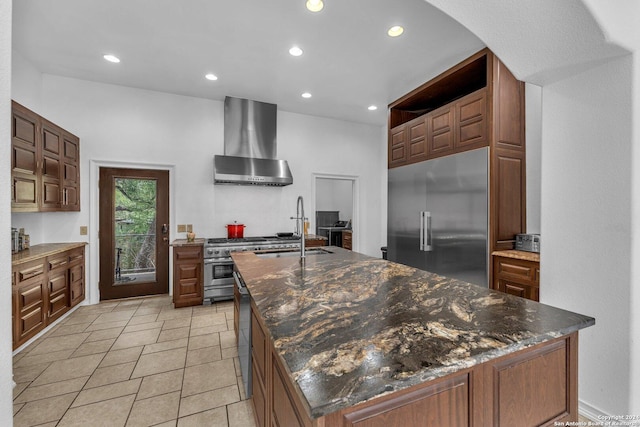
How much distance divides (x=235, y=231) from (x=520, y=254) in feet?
12.1

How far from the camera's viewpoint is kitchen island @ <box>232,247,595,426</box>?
2.34 feet

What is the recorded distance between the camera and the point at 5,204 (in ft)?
2.46

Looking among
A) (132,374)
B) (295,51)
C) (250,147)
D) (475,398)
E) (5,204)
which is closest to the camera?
(5,204)

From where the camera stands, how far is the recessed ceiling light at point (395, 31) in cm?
266

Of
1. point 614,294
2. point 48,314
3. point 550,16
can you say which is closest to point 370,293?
point 614,294

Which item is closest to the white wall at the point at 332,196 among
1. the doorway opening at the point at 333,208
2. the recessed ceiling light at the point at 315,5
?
the doorway opening at the point at 333,208

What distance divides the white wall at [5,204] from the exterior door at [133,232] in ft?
12.5

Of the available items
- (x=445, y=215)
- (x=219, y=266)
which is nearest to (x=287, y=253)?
(x=219, y=266)

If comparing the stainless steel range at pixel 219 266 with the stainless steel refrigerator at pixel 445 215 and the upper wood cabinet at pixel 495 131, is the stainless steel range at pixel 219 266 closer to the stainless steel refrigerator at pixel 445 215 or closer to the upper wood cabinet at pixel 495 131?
the stainless steel refrigerator at pixel 445 215

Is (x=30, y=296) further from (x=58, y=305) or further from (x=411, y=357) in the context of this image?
(x=411, y=357)

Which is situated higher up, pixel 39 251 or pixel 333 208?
pixel 333 208

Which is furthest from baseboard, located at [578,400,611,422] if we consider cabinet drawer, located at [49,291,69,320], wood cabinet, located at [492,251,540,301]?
cabinet drawer, located at [49,291,69,320]

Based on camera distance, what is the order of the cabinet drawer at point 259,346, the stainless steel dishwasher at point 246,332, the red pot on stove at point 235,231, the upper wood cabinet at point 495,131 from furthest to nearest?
the red pot on stove at point 235,231 < the upper wood cabinet at point 495,131 < the stainless steel dishwasher at point 246,332 < the cabinet drawer at point 259,346

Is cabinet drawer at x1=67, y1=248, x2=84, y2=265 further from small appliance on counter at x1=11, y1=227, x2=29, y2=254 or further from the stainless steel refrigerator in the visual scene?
the stainless steel refrigerator
